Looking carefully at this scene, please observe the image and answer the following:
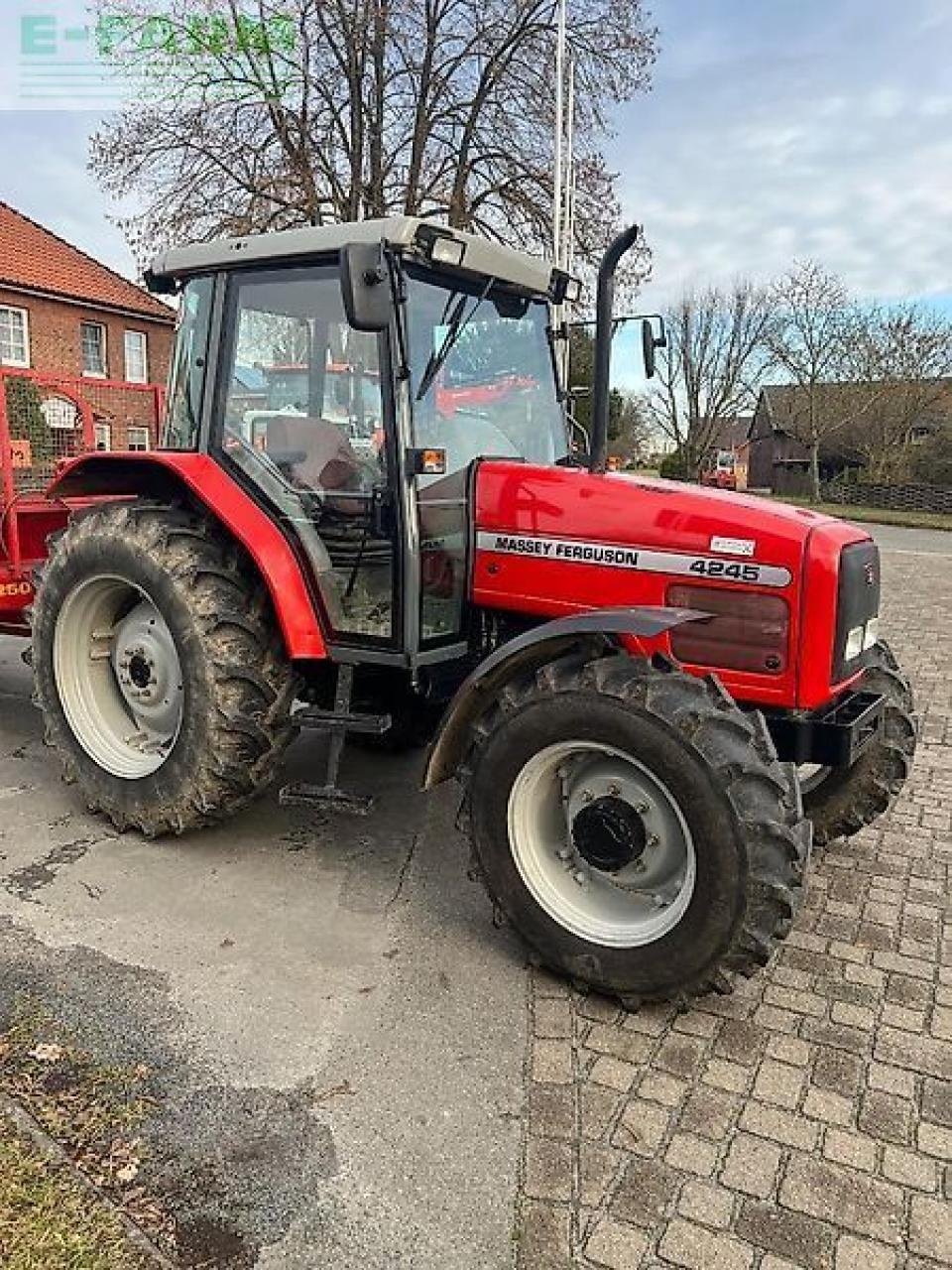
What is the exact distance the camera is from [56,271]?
2361 cm

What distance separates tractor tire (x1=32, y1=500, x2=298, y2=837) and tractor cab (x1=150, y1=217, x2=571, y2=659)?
1.07ft

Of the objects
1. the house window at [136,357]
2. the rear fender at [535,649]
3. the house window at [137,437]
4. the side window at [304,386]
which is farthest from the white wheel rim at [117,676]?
the house window at [136,357]

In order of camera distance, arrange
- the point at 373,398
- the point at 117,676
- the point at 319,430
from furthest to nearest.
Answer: the point at 117,676
the point at 319,430
the point at 373,398

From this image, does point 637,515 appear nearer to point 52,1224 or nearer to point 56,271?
point 52,1224

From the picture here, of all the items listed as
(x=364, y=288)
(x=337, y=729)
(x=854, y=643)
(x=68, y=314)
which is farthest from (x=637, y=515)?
(x=68, y=314)

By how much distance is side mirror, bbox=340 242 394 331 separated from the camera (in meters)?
3.02

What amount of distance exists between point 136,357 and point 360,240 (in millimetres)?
25041

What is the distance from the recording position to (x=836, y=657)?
3133 millimetres

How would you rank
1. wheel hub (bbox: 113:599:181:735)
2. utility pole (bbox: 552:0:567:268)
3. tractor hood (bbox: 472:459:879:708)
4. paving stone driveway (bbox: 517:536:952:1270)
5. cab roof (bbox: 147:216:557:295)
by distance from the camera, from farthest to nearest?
utility pole (bbox: 552:0:567:268), wheel hub (bbox: 113:599:181:735), cab roof (bbox: 147:216:557:295), tractor hood (bbox: 472:459:879:708), paving stone driveway (bbox: 517:536:952:1270)

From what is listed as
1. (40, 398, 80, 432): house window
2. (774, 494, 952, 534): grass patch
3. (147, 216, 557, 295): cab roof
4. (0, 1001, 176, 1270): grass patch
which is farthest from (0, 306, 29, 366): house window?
(0, 1001, 176, 1270): grass patch

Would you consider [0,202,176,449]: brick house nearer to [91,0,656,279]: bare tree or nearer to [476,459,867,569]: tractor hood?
[91,0,656,279]: bare tree

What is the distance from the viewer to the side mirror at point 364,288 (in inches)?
119

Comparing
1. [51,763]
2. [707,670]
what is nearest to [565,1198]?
[707,670]

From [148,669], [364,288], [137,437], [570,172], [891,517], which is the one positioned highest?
[570,172]
